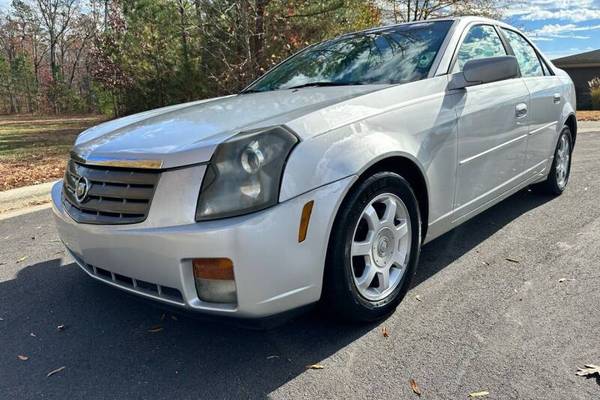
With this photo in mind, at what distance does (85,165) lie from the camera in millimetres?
2449

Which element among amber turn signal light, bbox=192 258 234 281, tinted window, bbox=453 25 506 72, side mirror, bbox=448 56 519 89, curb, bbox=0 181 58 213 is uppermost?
tinted window, bbox=453 25 506 72

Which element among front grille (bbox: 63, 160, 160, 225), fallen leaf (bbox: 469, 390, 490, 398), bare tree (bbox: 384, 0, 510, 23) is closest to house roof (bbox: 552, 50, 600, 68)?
bare tree (bbox: 384, 0, 510, 23)

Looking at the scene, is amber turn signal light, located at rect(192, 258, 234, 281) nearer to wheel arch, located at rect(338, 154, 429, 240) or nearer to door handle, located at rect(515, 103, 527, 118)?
wheel arch, located at rect(338, 154, 429, 240)

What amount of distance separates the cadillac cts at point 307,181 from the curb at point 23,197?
10.4 ft

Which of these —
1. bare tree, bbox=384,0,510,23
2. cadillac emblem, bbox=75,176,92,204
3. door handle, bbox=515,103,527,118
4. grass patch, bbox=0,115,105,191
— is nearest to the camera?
cadillac emblem, bbox=75,176,92,204

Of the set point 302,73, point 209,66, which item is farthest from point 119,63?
point 302,73

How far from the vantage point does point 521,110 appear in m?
3.67

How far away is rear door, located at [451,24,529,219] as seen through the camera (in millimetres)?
3076

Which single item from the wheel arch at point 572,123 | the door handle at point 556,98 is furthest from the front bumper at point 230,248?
the wheel arch at point 572,123

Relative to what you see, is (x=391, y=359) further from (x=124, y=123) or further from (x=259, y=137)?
(x=124, y=123)

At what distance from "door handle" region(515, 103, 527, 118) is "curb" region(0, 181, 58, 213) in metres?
5.21

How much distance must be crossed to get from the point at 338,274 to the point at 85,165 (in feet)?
4.50

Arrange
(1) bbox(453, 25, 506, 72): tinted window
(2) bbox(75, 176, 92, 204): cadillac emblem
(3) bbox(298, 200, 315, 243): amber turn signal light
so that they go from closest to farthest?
(3) bbox(298, 200, 315, 243): amber turn signal light < (2) bbox(75, 176, 92, 204): cadillac emblem < (1) bbox(453, 25, 506, 72): tinted window

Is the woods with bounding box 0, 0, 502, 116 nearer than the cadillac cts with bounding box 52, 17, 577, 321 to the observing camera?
No
